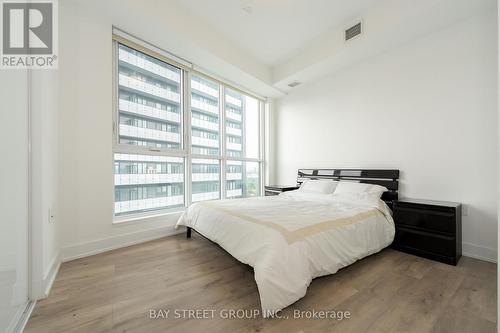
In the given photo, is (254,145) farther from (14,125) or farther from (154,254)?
(14,125)

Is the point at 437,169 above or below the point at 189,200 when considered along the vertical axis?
above

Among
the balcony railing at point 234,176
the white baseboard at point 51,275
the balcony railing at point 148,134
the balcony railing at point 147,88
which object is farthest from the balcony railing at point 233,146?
the white baseboard at point 51,275

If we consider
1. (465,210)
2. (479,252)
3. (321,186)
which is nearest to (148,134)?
(321,186)

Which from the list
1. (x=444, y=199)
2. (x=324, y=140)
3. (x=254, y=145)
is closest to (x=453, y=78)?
(x=444, y=199)

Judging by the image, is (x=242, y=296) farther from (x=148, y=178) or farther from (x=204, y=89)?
(x=204, y=89)

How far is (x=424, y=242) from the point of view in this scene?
2258 mm

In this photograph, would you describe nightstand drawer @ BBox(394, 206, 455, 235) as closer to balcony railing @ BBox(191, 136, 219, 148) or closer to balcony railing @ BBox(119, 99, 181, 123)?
balcony railing @ BBox(191, 136, 219, 148)

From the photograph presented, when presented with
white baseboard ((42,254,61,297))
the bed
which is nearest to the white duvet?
the bed

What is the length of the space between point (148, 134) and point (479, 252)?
444 centimetres

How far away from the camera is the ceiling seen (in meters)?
2.64

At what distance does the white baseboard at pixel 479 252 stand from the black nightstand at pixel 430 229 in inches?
6.6

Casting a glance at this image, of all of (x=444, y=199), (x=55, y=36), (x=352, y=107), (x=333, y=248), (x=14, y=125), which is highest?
(x=55, y=36)

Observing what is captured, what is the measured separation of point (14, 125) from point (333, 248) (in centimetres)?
251

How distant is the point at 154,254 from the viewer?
2363 mm
